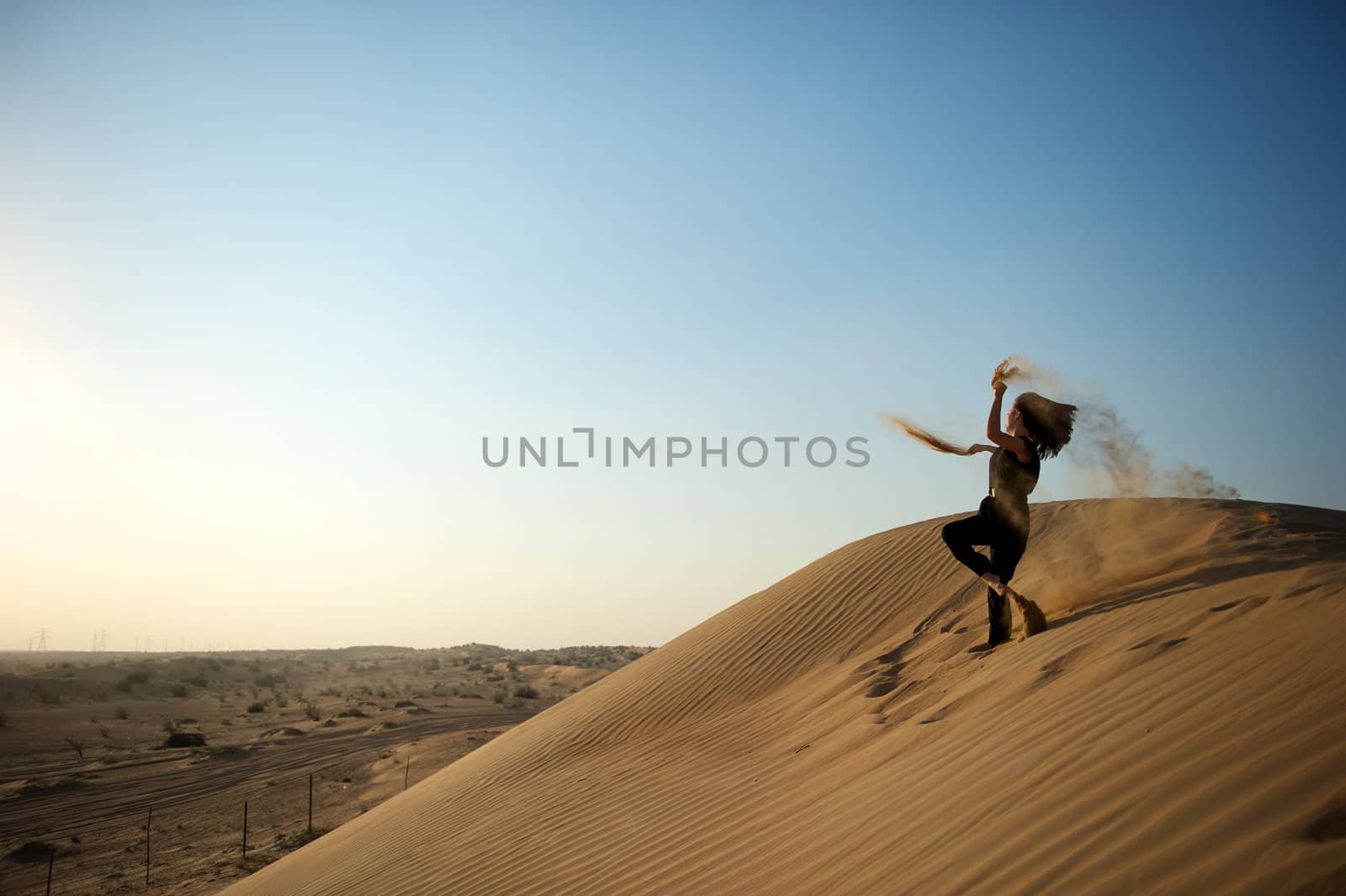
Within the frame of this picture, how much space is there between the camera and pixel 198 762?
17.8 metres

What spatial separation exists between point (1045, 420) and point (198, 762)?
19.4m

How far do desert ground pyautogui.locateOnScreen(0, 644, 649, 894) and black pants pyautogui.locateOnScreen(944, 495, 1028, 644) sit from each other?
1038cm

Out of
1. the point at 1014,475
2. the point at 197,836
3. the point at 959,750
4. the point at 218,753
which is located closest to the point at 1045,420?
the point at 1014,475

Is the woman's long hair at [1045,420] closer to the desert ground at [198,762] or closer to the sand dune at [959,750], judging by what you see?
the sand dune at [959,750]

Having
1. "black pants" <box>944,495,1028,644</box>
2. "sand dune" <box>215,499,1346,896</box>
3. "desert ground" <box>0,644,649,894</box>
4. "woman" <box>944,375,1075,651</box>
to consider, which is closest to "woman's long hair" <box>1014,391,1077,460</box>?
"woman" <box>944,375,1075,651</box>

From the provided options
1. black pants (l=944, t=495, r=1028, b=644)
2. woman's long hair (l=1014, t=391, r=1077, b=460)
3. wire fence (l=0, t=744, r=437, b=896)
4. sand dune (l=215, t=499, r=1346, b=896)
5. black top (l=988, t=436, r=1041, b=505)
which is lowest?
wire fence (l=0, t=744, r=437, b=896)

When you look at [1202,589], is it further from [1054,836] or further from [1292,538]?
[1054,836]

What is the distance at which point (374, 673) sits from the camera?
43656 millimetres

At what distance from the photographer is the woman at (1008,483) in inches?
222

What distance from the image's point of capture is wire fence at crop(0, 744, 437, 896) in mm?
11133

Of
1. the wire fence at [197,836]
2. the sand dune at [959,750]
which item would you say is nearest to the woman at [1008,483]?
the sand dune at [959,750]

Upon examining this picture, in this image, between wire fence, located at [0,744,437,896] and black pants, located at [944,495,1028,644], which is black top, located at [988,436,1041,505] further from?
wire fence, located at [0,744,437,896]

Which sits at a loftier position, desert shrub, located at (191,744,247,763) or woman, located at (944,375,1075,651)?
woman, located at (944,375,1075,651)

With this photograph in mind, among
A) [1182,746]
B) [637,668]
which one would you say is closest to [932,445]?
[1182,746]
